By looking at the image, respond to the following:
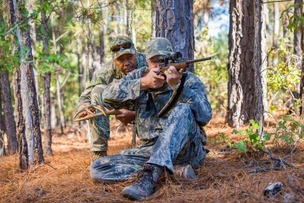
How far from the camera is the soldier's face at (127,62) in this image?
4625mm

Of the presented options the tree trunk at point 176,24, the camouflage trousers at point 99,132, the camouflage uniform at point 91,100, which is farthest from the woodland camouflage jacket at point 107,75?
the tree trunk at point 176,24

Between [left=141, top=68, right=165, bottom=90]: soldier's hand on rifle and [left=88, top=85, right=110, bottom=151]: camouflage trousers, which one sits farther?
[left=88, top=85, right=110, bottom=151]: camouflage trousers

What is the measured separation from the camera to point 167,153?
3438mm

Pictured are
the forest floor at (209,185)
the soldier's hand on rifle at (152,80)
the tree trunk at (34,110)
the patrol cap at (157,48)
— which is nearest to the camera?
the forest floor at (209,185)

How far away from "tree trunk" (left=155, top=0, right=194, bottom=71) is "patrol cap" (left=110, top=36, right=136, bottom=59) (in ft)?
2.24

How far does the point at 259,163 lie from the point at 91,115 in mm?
1788

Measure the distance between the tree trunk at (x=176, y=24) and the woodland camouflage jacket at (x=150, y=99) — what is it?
130 centimetres

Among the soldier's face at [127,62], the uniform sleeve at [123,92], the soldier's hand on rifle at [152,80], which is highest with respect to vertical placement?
the soldier's face at [127,62]

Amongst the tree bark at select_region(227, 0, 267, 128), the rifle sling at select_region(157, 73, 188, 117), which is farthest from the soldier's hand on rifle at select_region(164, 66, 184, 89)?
the tree bark at select_region(227, 0, 267, 128)

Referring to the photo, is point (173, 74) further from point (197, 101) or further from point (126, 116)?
point (126, 116)

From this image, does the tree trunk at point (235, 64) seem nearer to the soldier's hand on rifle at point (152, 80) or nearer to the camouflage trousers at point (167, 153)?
the camouflage trousers at point (167, 153)

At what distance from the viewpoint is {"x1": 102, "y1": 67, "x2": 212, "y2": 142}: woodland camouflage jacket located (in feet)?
12.3

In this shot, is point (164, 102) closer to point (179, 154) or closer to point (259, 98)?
point (179, 154)

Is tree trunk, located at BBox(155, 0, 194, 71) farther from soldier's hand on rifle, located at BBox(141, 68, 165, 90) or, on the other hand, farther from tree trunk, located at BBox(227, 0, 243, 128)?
tree trunk, located at BBox(227, 0, 243, 128)
